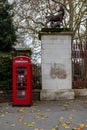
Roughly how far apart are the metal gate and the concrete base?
1123 mm

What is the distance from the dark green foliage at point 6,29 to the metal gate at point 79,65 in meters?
4.13

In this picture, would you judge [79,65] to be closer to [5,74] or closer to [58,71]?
[58,71]

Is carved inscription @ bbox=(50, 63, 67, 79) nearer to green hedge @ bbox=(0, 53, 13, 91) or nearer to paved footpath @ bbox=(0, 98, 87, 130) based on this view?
paved footpath @ bbox=(0, 98, 87, 130)

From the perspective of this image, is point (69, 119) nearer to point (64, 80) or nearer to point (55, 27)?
point (64, 80)

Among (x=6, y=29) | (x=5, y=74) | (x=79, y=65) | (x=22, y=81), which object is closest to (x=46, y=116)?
(x=22, y=81)

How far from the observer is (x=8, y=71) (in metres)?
15.2

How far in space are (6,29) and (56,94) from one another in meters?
5.91

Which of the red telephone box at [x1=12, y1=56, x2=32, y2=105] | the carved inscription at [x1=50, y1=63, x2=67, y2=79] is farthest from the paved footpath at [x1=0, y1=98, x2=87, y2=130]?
the carved inscription at [x1=50, y1=63, x2=67, y2=79]

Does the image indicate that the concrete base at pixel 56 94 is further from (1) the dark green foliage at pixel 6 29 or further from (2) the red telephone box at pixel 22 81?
(1) the dark green foliage at pixel 6 29

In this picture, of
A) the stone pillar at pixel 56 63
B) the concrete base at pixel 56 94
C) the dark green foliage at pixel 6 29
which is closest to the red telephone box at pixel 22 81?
the concrete base at pixel 56 94

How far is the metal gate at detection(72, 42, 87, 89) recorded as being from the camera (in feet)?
53.2

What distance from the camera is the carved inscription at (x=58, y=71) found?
15180 mm

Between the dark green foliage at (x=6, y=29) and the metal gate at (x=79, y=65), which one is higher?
the dark green foliage at (x=6, y=29)

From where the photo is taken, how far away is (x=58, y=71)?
15.2 meters
